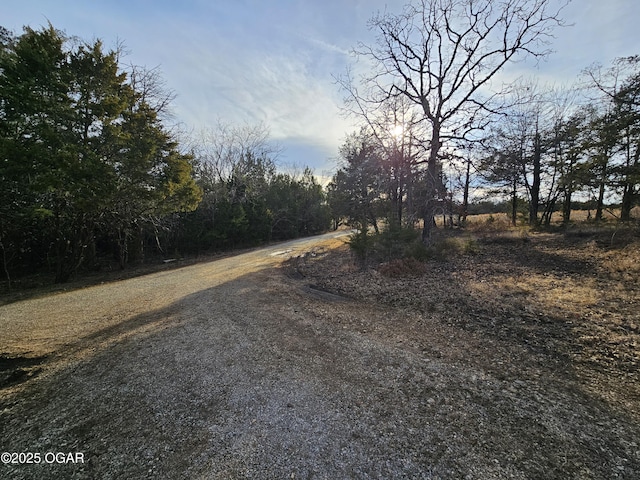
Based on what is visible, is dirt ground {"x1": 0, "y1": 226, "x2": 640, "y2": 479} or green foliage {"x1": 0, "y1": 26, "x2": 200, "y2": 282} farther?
green foliage {"x1": 0, "y1": 26, "x2": 200, "y2": 282}

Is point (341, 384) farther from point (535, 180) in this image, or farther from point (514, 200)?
point (514, 200)

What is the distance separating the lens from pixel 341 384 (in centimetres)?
307

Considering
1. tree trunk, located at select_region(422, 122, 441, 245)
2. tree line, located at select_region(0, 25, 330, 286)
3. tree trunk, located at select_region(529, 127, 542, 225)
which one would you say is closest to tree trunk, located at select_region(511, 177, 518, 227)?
tree trunk, located at select_region(529, 127, 542, 225)

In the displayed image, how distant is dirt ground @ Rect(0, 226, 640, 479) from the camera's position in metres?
2.09

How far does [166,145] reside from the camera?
11.6 metres

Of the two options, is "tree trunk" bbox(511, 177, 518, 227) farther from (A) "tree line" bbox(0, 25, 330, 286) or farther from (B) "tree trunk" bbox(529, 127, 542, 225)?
(A) "tree line" bbox(0, 25, 330, 286)

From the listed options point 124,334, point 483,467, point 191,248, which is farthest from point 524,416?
point 191,248

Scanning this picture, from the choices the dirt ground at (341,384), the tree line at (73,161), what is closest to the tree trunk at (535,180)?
the dirt ground at (341,384)

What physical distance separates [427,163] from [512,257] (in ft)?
15.5

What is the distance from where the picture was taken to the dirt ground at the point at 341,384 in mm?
2092

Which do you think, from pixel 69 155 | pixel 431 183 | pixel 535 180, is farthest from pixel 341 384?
pixel 535 180

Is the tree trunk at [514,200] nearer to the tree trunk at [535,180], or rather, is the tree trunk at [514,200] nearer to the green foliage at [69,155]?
the tree trunk at [535,180]

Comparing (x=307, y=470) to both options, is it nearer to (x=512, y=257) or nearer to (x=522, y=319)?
(x=522, y=319)

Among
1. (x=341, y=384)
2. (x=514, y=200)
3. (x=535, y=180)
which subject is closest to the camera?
(x=341, y=384)
